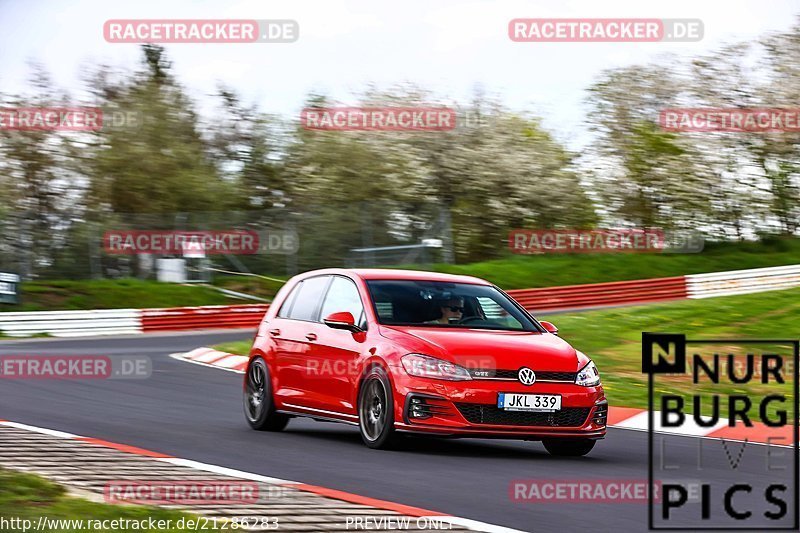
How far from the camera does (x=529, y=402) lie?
10.1 m

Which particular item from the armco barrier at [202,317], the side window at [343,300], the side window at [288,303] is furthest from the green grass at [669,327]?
the armco barrier at [202,317]

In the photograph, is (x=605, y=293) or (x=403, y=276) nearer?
(x=403, y=276)

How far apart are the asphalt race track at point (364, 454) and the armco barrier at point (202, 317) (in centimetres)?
1563

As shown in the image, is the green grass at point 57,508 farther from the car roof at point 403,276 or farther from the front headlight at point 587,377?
the car roof at point 403,276

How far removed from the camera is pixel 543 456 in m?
10.6

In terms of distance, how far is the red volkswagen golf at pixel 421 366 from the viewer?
396 inches

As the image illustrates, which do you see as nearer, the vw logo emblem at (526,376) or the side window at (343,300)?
the vw logo emblem at (526,376)

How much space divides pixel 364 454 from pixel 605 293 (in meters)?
27.6

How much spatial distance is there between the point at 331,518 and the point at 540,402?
3.58 meters

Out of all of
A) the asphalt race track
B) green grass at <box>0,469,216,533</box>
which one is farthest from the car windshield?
green grass at <box>0,469,216,533</box>

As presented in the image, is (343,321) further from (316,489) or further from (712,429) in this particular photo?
(712,429)

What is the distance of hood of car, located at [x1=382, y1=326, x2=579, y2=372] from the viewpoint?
1011 centimetres

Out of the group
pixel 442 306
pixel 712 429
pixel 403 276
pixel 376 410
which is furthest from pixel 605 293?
pixel 376 410

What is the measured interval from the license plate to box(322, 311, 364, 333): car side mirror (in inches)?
55.8
